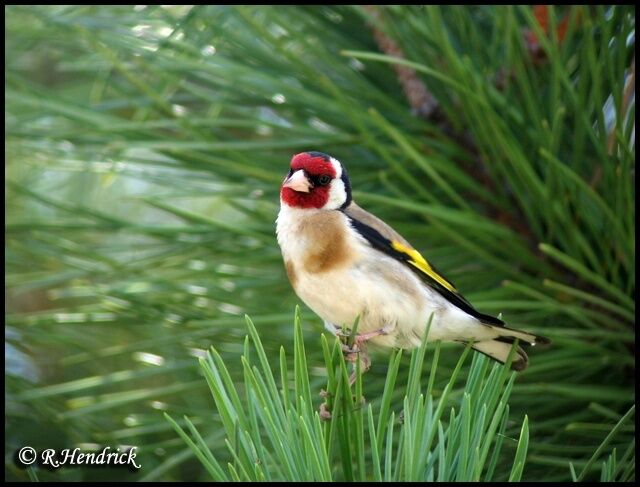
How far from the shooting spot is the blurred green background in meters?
1.69

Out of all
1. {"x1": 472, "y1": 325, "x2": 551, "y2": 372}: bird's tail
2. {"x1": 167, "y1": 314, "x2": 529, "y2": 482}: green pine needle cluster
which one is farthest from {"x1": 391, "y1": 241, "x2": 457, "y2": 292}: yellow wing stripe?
{"x1": 167, "y1": 314, "x2": 529, "y2": 482}: green pine needle cluster

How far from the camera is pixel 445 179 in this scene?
194 centimetres

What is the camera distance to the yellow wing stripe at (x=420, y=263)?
1.86m

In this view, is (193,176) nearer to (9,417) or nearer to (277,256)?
(277,256)

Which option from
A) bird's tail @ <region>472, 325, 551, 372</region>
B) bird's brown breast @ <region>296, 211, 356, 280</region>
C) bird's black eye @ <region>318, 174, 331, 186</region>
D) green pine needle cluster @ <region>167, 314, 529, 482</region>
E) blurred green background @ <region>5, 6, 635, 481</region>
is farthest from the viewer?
bird's black eye @ <region>318, 174, 331, 186</region>

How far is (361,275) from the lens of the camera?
1.84 m

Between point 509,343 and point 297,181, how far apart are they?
20.5 inches

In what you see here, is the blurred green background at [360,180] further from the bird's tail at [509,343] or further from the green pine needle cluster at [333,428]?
the green pine needle cluster at [333,428]

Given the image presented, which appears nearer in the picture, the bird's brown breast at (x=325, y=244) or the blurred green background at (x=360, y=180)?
the blurred green background at (x=360, y=180)

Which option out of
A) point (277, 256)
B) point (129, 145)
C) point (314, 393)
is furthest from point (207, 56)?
point (314, 393)

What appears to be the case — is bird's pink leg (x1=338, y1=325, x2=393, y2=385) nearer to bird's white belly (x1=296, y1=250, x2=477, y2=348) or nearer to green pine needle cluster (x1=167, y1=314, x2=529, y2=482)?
bird's white belly (x1=296, y1=250, x2=477, y2=348)

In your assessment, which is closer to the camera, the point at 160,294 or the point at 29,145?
the point at 160,294

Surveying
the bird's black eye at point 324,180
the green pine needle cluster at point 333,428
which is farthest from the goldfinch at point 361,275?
the green pine needle cluster at point 333,428

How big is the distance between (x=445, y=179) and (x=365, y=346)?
15.2 inches
